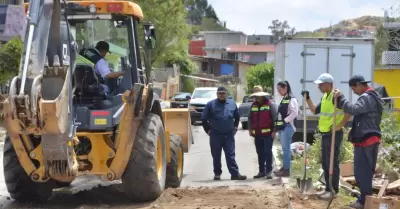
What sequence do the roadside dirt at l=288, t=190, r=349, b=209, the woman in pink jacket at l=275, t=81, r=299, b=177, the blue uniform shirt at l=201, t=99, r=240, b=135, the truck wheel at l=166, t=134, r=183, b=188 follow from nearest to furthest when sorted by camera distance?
the roadside dirt at l=288, t=190, r=349, b=209 → the truck wheel at l=166, t=134, r=183, b=188 → the woman in pink jacket at l=275, t=81, r=299, b=177 → the blue uniform shirt at l=201, t=99, r=240, b=135

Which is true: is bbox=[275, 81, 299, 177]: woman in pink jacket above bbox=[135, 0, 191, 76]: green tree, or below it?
below

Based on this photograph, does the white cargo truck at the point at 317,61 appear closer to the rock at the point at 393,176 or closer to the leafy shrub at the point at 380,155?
the leafy shrub at the point at 380,155

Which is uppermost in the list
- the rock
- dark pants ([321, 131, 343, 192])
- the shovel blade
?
dark pants ([321, 131, 343, 192])

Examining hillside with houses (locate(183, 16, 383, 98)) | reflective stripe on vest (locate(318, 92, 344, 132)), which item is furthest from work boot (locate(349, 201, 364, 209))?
hillside with houses (locate(183, 16, 383, 98))

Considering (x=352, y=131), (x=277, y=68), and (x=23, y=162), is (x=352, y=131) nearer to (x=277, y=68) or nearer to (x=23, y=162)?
(x=23, y=162)

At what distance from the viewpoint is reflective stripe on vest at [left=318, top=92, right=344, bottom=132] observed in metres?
9.73

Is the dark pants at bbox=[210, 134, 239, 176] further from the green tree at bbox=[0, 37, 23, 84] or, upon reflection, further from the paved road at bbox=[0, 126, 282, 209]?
the green tree at bbox=[0, 37, 23, 84]

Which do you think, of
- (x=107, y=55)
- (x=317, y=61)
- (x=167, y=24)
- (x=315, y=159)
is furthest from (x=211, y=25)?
(x=107, y=55)

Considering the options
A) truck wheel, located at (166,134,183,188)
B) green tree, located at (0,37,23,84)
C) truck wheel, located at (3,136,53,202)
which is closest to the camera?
truck wheel, located at (3,136,53,202)

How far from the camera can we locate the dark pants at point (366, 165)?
8.73 metres

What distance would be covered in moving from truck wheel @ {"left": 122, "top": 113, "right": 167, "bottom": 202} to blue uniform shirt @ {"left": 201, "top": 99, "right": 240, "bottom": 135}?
3.26 meters

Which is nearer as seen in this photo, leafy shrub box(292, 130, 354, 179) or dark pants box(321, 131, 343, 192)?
dark pants box(321, 131, 343, 192)

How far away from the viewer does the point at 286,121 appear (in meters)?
12.8

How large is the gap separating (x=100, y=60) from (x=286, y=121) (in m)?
4.07
